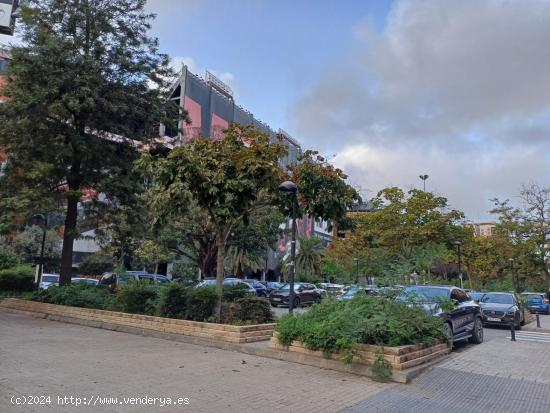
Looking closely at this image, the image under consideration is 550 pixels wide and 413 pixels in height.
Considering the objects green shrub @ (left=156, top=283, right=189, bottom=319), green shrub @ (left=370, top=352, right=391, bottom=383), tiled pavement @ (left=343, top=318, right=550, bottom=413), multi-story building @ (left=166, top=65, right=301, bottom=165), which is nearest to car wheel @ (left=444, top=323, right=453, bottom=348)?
tiled pavement @ (left=343, top=318, right=550, bottom=413)

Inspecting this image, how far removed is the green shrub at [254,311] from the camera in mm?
12641

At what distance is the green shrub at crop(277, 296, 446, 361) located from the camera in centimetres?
880

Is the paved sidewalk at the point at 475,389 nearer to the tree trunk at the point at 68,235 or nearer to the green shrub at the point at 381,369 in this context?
the green shrub at the point at 381,369

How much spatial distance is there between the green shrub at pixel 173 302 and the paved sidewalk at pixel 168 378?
190 centimetres

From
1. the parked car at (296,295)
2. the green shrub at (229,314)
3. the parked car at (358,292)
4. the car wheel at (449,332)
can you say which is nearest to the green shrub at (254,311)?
the green shrub at (229,314)

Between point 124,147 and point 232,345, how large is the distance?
36.4 ft

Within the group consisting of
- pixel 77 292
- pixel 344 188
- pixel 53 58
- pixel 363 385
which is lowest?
pixel 363 385

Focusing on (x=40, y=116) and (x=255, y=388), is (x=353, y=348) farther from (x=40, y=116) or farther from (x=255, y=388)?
(x=40, y=116)

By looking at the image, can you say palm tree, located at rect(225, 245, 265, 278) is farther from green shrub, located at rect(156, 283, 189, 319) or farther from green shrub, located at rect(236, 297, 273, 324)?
green shrub, located at rect(236, 297, 273, 324)

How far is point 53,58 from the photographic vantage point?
656 inches

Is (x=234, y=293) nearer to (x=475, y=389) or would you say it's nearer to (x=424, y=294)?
(x=424, y=294)

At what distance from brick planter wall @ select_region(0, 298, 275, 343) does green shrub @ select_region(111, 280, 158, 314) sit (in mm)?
402

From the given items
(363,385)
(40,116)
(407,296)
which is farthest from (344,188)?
(40,116)

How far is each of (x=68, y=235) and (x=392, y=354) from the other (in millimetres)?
14354
